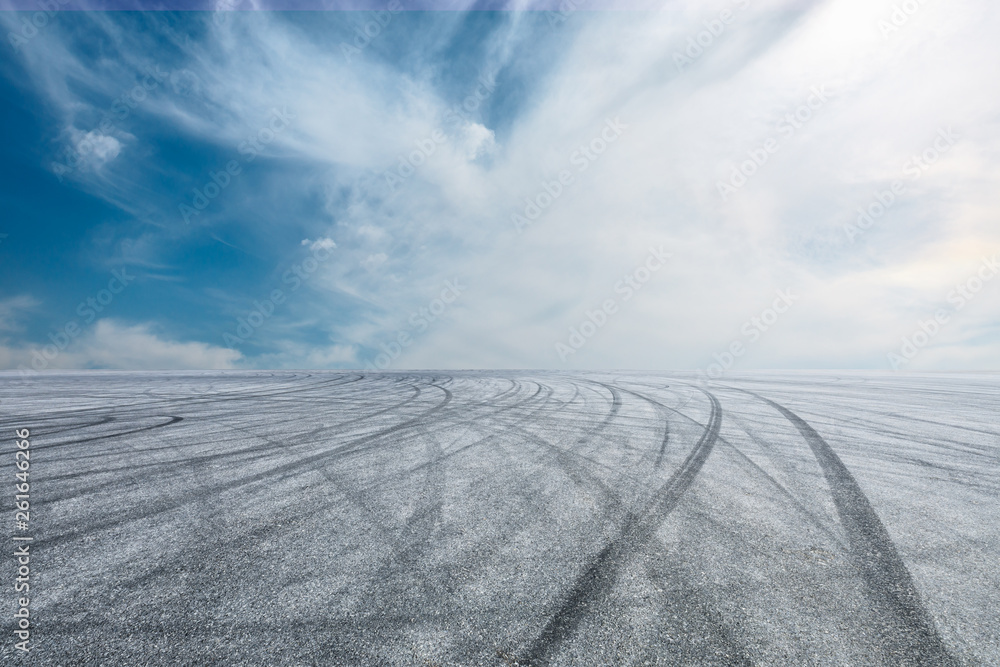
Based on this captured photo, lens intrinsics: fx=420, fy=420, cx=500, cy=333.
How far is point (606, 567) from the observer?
3586 millimetres

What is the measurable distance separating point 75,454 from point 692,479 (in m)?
10.4

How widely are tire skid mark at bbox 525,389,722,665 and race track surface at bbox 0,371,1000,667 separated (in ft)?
0.07

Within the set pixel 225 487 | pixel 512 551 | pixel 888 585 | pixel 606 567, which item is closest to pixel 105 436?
pixel 225 487

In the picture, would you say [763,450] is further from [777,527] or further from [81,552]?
[81,552]

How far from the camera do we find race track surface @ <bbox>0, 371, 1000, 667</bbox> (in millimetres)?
2732

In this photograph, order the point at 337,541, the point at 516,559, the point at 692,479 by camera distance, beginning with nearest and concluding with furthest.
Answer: the point at 516,559 → the point at 337,541 → the point at 692,479

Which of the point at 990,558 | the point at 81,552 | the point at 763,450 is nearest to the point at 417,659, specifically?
the point at 81,552

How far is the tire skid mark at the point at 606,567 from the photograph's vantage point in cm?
274

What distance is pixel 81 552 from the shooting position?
13.0ft

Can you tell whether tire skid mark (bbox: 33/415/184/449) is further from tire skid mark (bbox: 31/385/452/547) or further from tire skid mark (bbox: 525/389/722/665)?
tire skid mark (bbox: 525/389/722/665)

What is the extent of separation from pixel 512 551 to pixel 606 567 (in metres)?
0.84

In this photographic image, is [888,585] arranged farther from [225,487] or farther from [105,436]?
[105,436]

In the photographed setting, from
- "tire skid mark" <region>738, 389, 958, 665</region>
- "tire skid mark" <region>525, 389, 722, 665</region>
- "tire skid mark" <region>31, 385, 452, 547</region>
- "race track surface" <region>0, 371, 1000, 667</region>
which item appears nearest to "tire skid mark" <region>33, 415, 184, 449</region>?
"race track surface" <region>0, 371, 1000, 667</region>

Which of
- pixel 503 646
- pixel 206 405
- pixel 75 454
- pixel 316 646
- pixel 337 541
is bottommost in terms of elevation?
pixel 503 646
